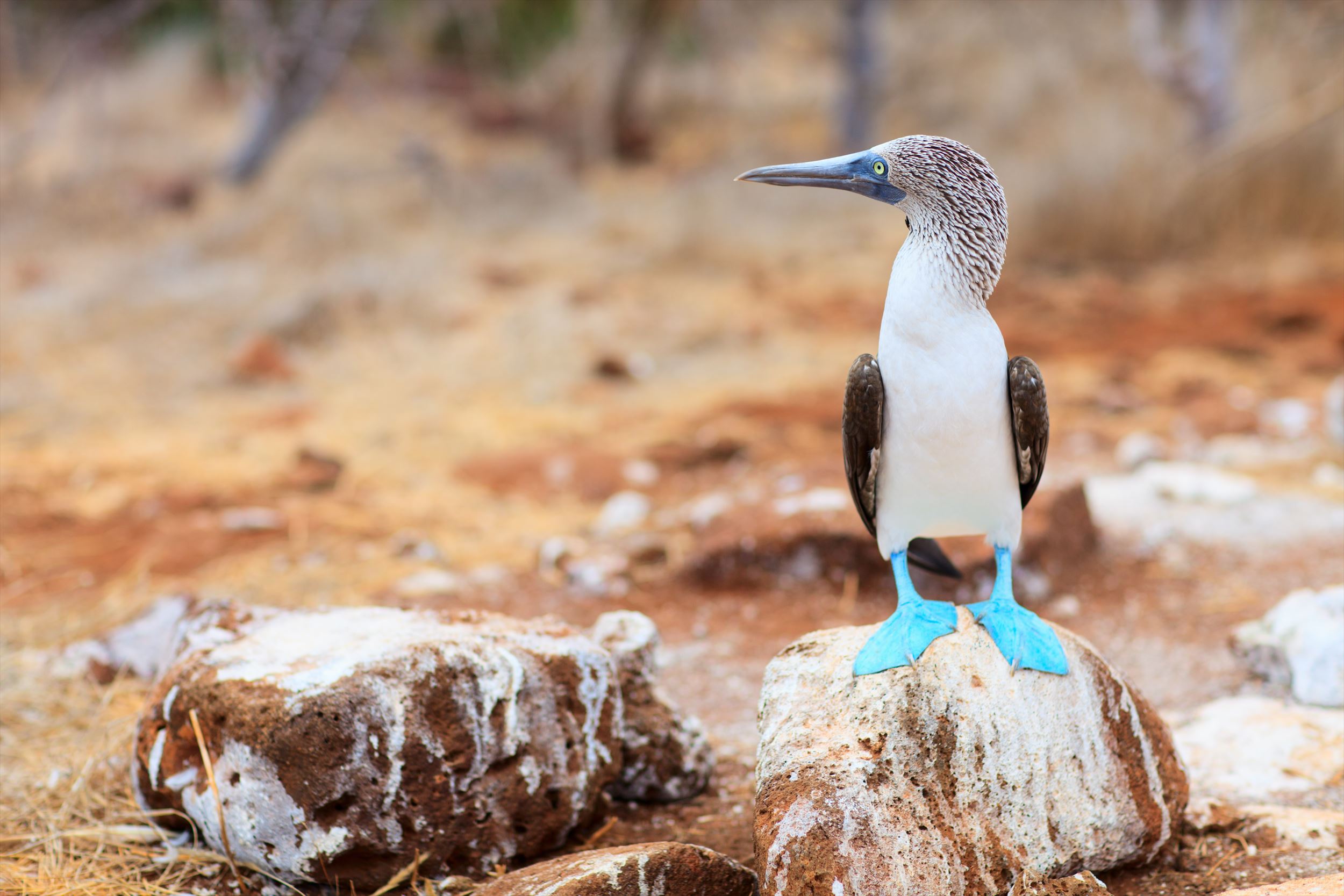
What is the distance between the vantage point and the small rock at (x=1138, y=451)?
16.9 feet

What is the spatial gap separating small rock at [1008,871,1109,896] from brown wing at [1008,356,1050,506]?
2.83 ft

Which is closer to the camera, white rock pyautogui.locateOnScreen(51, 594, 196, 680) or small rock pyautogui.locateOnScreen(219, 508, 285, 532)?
white rock pyautogui.locateOnScreen(51, 594, 196, 680)

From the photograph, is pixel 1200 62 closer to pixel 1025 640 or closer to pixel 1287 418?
pixel 1287 418

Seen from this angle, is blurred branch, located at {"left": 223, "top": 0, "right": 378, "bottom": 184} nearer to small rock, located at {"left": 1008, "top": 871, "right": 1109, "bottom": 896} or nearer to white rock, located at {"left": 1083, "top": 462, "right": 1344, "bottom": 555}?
white rock, located at {"left": 1083, "top": 462, "right": 1344, "bottom": 555}

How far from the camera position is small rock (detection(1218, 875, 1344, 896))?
6.12 ft

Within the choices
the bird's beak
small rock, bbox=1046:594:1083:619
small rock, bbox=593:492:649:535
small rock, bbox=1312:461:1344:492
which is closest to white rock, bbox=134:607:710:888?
the bird's beak

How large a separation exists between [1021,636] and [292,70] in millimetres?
9453

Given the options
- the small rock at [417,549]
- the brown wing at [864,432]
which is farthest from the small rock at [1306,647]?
the small rock at [417,549]

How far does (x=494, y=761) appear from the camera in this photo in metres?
2.34

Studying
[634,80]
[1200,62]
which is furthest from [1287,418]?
[634,80]

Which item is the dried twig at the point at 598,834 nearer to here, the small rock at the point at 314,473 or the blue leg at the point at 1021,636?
the blue leg at the point at 1021,636

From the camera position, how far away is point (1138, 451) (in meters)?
5.16

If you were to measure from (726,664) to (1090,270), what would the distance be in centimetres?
649

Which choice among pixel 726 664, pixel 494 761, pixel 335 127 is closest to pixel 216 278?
pixel 335 127
